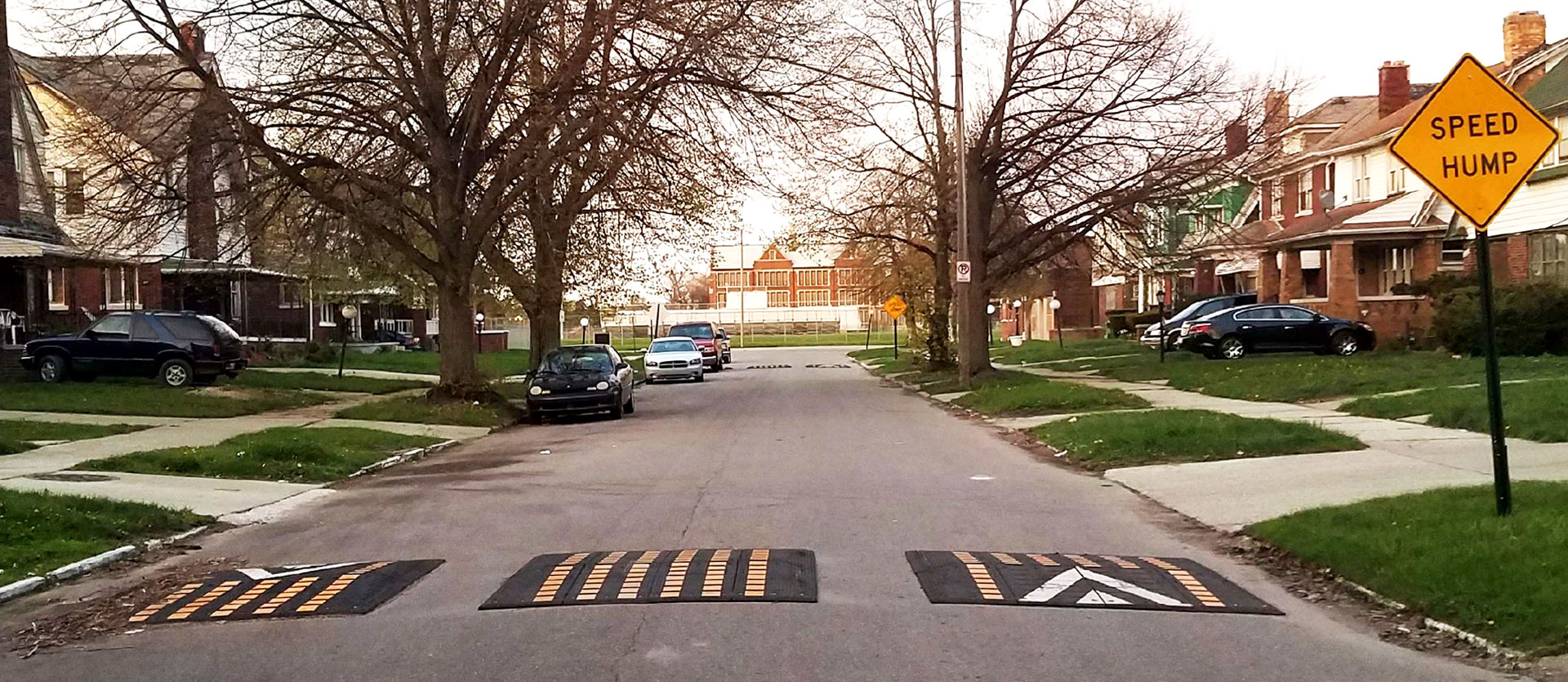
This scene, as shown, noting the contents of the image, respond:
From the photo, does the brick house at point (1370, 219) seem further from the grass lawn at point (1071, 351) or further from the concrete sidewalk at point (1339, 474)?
the concrete sidewalk at point (1339, 474)

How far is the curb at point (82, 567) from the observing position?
9148 millimetres

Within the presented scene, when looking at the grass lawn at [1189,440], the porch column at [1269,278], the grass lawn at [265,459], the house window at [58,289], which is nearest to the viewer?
the grass lawn at [1189,440]

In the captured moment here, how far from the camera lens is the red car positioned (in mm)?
51562

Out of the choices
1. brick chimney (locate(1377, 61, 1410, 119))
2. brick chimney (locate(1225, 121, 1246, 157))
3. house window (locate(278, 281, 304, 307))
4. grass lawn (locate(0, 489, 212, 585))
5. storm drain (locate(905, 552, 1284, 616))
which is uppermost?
brick chimney (locate(1377, 61, 1410, 119))

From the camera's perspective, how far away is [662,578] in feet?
29.3

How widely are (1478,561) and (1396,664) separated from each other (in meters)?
1.67

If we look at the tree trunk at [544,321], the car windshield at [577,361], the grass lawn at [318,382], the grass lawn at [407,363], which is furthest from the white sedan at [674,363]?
the car windshield at [577,361]

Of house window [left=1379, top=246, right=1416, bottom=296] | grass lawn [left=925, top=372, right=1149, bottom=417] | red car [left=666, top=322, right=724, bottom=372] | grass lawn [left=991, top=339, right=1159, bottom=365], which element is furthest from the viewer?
red car [left=666, top=322, right=724, bottom=372]

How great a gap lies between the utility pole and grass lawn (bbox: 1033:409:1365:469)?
10.9 meters

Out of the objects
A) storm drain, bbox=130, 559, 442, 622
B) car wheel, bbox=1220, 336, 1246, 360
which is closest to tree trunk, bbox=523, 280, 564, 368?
car wheel, bbox=1220, 336, 1246, 360

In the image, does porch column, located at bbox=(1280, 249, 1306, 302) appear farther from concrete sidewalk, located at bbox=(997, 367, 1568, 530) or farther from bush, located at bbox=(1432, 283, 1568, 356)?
concrete sidewalk, located at bbox=(997, 367, 1568, 530)

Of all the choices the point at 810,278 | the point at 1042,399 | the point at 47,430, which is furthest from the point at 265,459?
the point at 810,278

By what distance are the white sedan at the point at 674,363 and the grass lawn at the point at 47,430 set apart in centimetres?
2215

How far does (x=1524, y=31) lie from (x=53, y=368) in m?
37.2
